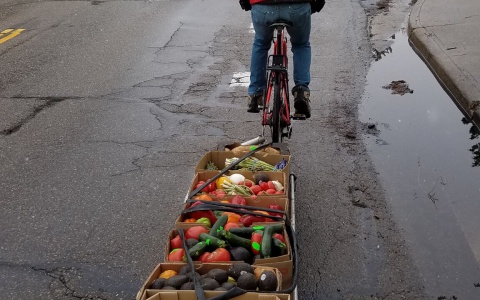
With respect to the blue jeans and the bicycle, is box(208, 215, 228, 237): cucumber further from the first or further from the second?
the blue jeans

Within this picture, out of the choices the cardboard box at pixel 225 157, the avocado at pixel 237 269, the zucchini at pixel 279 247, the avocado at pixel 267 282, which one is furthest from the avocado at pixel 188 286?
the cardboard box at pixel 225 157

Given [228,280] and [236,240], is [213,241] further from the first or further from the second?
[228,280]

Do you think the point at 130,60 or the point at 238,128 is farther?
the point at 130,60

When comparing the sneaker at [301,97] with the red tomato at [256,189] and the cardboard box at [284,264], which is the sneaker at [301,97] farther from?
the cardboard box at [284,264]

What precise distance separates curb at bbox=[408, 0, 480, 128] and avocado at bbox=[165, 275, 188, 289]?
4.95m

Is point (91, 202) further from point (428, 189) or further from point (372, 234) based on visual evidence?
point (428, 189)

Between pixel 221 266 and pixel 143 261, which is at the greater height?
pixel 221 266

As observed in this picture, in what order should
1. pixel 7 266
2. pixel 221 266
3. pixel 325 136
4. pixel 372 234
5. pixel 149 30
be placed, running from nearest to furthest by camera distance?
1. pixel 221 266
2. pixel 7 266
3. pixel 372 234
4. pixel 325 136
5. pixel 149 30

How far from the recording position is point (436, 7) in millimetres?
12359

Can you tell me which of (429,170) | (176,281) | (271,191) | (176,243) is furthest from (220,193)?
(429,170)

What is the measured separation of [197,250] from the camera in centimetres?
374

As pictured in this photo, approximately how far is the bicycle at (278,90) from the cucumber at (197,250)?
205 centimetres

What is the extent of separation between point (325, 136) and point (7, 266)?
381 cm

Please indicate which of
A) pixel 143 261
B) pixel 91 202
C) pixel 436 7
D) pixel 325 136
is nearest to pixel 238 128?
pixel 325 136
